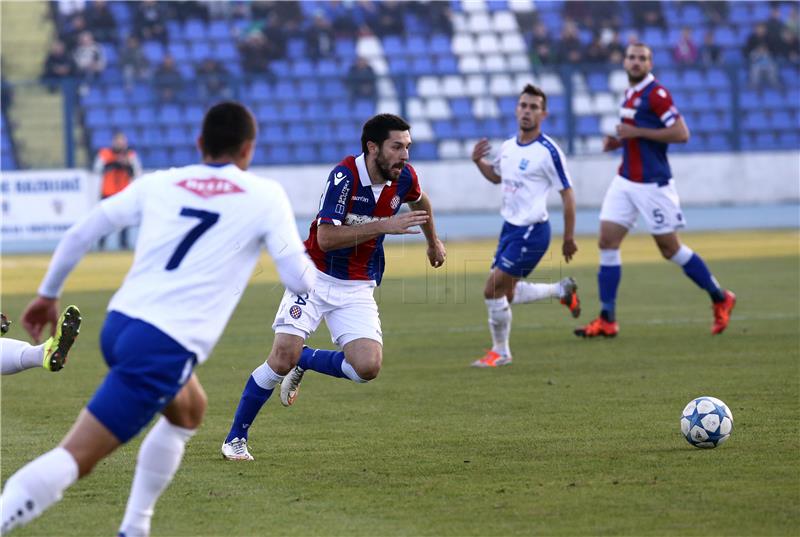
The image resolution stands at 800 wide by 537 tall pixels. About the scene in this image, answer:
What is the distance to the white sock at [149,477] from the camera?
475 cm

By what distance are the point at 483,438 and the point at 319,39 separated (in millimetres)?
23450

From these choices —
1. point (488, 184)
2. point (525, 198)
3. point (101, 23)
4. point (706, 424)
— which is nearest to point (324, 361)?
point (706, 424)

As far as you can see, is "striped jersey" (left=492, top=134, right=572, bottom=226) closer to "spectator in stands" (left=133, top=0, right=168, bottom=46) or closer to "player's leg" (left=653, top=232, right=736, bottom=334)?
"player's leg" (left=653, top=232, right=736, bottom=334)

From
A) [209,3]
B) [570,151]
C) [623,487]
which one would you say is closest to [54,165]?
[209,3]

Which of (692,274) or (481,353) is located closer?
(481,353)

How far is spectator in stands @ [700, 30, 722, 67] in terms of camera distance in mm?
30141

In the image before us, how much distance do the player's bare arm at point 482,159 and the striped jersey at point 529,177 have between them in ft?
0.40

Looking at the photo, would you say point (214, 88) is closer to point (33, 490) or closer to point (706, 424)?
point (706, 424)

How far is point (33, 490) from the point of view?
14.4 ft

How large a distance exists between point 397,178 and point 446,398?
6.61 feet

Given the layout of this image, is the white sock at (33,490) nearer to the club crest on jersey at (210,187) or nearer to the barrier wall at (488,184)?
the club crest on jersey at (210,187)

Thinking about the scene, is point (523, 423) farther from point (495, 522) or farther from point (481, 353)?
point (481, 353)

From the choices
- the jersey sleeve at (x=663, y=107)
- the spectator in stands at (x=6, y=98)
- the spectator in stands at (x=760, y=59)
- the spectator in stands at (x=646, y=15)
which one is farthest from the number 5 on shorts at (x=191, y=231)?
the spectator in stands at (x=646, y=15)

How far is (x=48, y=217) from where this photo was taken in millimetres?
23594
